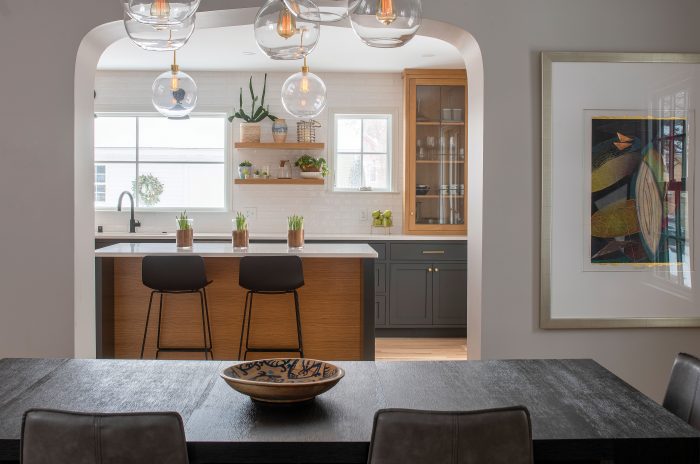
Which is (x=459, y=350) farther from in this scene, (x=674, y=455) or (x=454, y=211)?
(x=674, y=455)

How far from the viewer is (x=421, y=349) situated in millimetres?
6188

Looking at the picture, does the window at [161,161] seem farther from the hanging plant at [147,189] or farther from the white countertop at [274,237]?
the white countertop at [274,237]

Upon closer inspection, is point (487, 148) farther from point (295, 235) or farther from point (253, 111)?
point (253, 111)

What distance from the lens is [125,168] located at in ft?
24.2

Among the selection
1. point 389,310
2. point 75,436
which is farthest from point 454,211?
point 75,436

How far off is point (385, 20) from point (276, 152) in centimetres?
572

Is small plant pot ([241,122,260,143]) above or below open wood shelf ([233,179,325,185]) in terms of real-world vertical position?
above

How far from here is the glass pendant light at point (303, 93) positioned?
2.93 m

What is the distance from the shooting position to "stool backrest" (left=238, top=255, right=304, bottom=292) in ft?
14.5

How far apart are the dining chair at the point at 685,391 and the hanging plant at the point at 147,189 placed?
19.7 feet

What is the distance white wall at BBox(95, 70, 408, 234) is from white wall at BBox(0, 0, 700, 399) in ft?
12.6

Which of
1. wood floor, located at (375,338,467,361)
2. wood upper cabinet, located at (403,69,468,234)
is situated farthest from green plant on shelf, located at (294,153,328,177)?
wood floor, located at (375,338,467,361)

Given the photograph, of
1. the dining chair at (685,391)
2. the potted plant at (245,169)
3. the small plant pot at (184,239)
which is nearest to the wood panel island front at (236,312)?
the small plant pot at (184,239)

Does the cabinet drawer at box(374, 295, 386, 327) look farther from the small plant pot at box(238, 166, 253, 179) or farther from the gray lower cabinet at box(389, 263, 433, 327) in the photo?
the small plant pot at box(238, 166, 253, 179)
